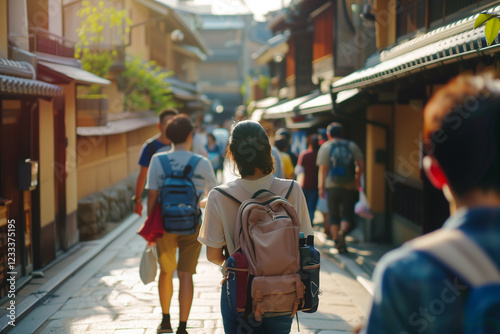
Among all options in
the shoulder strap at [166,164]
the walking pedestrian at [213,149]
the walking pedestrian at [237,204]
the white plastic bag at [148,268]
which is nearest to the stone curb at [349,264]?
the white plastic bag at [148,268]

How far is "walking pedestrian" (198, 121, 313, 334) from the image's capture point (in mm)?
3320

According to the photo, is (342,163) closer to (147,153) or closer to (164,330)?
(147,153)

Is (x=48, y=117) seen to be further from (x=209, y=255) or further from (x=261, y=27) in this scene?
(x=261, y=27)

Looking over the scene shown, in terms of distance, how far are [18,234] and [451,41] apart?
582cm

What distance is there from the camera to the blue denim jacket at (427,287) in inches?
61.9

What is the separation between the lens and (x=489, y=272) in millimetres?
1552

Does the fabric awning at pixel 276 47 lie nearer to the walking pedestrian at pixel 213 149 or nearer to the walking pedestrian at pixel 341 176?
the walking pedestrian at pixel 213 149

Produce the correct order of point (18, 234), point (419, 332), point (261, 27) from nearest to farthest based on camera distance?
point (419, 332) → point (18, 234) → point (261, 27)

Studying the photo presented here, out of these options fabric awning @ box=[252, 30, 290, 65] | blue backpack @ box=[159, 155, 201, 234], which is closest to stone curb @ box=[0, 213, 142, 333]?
blue backpack @ box=[159, 155, 201, 234]

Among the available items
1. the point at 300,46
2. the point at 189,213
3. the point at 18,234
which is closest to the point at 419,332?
the point at 189,213

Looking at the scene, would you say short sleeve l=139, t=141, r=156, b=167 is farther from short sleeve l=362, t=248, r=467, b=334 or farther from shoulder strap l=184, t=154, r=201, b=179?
short sleeve l=362, t=248, r=467, b=334

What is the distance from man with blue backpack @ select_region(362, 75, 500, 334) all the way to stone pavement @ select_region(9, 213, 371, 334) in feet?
14.2

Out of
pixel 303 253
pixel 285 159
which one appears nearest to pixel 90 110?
pixel 285 159

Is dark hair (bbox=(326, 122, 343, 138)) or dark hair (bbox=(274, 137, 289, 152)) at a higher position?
dark hair (bbox=(326, 122, 343, 138))
